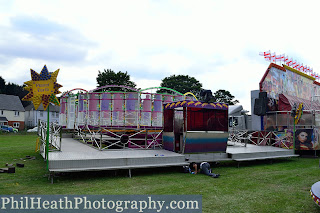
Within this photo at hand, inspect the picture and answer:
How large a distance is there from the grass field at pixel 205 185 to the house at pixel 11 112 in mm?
50755

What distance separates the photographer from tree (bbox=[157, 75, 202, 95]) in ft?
183

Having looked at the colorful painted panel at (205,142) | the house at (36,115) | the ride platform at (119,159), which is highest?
the house at (36,115)

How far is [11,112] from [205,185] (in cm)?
5770

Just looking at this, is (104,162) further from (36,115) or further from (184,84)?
(36,115)

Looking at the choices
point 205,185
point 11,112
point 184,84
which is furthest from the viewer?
point 11,112

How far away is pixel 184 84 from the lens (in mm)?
55750

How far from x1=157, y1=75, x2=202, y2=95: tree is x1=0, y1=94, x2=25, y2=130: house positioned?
30566 millimetres

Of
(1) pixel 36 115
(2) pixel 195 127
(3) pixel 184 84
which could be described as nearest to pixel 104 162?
(2) pixel 195 127

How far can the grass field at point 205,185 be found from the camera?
721 cm

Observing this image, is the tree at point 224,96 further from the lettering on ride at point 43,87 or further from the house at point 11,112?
the lettering on ride at point 43,87

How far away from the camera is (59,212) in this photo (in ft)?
20.5

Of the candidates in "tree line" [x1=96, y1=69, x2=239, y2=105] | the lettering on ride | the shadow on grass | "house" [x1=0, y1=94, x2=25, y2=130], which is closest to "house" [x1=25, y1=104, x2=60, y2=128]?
"house" [x1=0, y1=94, x2=25, y2=130]

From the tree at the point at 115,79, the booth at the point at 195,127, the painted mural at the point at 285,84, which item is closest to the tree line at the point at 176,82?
the tree at the point at 115,79

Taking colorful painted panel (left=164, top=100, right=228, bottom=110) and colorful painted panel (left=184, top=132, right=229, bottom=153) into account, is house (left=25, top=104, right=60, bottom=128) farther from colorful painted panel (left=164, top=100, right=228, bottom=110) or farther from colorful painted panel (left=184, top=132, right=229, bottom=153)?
colorful painted panel (left=184, top=132, right=229, bottom=153)
